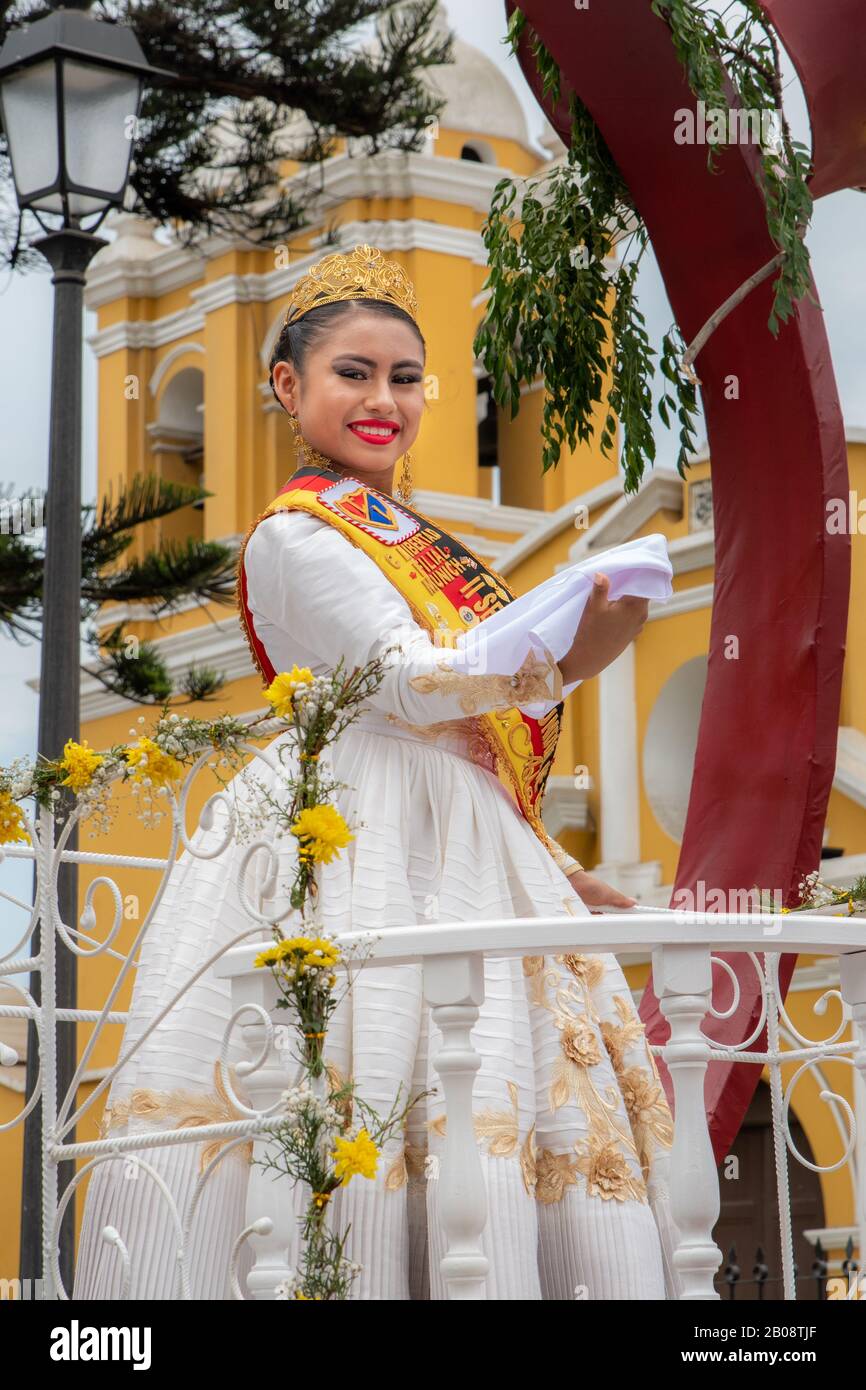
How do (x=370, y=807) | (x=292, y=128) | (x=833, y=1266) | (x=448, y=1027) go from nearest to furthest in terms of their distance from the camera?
(x=448, y=1027), (x=370, y=807), (x=833, y=1266), (x=292, y=128)

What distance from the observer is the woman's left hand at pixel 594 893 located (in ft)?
10.7

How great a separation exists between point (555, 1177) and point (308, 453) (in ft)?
3.85

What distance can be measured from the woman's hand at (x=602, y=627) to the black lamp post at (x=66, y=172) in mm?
2125

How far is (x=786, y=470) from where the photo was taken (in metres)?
3.71

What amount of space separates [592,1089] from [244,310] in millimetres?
17037

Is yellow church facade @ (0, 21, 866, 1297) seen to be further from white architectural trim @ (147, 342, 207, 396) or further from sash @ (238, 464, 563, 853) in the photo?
sash @ (238, 464, 563, 853)

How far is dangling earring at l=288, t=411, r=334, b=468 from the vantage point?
333cm

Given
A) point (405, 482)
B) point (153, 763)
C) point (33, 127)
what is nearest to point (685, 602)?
point (33, 127)

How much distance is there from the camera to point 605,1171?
2.74 meters

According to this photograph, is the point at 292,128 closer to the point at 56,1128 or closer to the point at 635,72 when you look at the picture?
the point at 635,72

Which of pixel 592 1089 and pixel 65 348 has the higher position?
pixel 65 348

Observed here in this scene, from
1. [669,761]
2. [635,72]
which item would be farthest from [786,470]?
[669,761]

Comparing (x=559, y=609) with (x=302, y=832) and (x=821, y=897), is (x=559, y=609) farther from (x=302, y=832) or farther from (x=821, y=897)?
(x=821, y=897)
